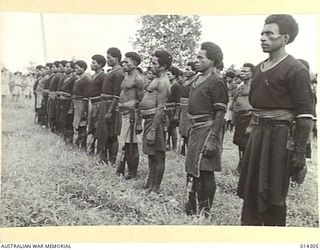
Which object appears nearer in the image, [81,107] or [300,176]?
[300,176]

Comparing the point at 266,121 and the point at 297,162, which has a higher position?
the point at 266,121

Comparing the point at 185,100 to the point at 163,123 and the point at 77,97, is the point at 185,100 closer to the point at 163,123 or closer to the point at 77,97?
the point at 163,123

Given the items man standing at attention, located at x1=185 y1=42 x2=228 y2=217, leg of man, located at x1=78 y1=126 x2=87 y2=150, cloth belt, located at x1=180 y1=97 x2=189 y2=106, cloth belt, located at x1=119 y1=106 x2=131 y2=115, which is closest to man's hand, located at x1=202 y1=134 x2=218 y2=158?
man standing at attention, located at x1=185 y1=42 x2=228 y2=217

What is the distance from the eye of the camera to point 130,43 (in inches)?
69.0

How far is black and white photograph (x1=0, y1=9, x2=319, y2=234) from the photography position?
168cm

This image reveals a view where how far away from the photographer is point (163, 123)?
1.76m

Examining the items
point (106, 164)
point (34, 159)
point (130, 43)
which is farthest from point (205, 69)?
point (34, 159)

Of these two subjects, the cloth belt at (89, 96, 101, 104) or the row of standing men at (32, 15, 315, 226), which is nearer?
the row of standing men at (32, 15, 315, 226)

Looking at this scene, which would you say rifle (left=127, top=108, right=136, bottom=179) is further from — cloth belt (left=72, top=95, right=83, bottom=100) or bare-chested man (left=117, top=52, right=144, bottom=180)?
cloth belt (left=72, top=95, right=83, bottom=100)

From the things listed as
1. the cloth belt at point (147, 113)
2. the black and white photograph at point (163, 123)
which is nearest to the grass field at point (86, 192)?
the black and white photograph at point (163, 123)

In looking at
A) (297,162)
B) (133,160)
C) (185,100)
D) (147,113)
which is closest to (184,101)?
(185,100)

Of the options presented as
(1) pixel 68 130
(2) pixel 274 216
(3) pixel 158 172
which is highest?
(1) pixel 68 130

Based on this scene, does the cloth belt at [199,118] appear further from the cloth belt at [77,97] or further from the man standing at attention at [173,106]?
the cloth belt at [77,97]

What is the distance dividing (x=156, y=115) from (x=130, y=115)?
8 cm
